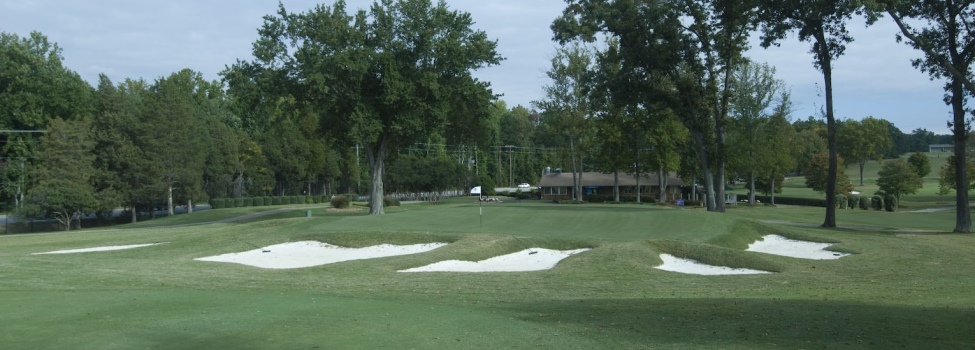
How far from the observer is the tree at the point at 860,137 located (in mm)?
124500

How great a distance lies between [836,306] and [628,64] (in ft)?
103

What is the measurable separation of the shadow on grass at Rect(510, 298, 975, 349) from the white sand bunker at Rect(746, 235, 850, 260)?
42.7 feet

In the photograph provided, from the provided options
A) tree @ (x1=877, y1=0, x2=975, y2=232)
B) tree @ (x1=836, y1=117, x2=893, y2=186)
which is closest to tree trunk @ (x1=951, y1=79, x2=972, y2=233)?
tree @ (x1=877, y1=0, x2=975, y2=232)

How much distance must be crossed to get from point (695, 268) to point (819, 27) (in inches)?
826

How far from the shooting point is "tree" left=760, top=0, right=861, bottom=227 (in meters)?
35.1

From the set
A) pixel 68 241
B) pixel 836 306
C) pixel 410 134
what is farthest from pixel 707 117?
pixel 68 241

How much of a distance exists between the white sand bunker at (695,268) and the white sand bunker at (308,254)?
824cm

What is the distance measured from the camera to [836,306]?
1261 cm

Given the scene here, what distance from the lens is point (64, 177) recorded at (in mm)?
58875

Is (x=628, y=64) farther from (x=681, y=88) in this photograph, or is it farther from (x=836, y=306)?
(x=836, y=306)

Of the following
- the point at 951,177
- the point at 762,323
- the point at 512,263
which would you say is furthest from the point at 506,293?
the point at 951,177

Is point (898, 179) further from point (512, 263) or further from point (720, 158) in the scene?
point (512, 263)

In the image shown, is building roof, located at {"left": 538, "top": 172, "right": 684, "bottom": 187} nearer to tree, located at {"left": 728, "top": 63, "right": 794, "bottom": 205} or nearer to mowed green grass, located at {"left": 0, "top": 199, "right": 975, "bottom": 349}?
tree, located at {"left": 728, "top": 63, "right": 794, "bottom": 205}

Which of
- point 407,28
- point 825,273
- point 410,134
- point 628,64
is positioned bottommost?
A: point 825,273
